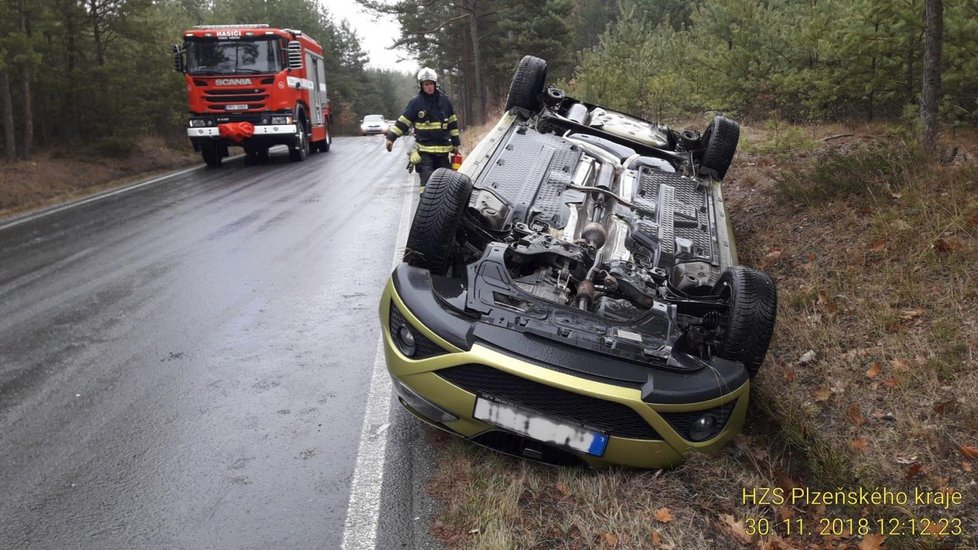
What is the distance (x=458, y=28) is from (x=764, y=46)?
2421 centimetres

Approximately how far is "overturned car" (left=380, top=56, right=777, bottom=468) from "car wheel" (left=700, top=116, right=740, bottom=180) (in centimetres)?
72

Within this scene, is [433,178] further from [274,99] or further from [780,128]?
[274,99]

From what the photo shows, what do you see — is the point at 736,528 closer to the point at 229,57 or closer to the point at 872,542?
the point at 872,542

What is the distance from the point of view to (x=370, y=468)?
135 inches

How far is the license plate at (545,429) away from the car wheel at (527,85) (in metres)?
3.89

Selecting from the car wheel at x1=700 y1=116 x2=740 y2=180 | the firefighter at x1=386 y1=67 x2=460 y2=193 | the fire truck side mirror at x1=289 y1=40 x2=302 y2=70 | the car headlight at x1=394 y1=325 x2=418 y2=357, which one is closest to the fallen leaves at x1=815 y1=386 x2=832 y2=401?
the car headlight at x1=394 y1=325 x2=418 y2=357

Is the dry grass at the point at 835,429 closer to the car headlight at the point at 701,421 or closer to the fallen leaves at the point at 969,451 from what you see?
the fallen leaves at the point at 969,451

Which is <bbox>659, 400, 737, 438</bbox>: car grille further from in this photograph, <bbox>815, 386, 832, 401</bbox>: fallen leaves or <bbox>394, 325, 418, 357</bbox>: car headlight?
<bbox>394, 325, 418, 357</bbox>: car headlight

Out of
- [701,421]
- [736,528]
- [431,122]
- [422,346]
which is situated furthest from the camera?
[431,122]

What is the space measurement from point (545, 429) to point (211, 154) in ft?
53.4

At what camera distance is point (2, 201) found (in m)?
12.7

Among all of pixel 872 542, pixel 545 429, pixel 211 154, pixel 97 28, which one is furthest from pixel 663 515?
pixel 97 28

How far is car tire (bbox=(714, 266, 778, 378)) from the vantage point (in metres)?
3.47

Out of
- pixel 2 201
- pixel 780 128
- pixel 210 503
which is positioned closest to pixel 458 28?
pixel 2 201
